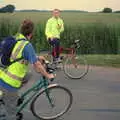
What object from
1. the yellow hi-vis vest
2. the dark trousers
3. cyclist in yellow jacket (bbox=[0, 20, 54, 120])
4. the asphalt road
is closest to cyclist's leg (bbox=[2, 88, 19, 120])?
cyclist in yellow jacket (bbox=[0, 20, 54, 120])

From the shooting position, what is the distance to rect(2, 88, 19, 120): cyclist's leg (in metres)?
8.23

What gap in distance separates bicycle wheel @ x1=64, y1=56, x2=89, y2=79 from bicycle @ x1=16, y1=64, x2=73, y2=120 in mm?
5374

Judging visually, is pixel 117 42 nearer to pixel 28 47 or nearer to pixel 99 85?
pixel 99 85

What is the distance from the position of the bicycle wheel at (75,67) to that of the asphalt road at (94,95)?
0.15 meters

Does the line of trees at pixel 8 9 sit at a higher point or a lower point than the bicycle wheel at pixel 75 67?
lower

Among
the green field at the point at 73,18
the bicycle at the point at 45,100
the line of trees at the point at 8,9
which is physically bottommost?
the line of trees at the point at 8,9

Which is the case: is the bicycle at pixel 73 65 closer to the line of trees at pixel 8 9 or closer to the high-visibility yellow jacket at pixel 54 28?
the high-visibility yellow jacket at pixel 54 28

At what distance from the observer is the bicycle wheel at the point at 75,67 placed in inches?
597

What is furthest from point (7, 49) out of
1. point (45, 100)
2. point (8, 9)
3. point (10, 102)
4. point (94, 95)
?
point (8, 9)

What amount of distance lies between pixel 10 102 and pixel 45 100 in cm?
127

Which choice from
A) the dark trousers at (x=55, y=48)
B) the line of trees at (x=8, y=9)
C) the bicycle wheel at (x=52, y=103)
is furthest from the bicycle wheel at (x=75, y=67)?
the line of trees at (x=8, y=9)

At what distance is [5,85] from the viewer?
8.19 metres

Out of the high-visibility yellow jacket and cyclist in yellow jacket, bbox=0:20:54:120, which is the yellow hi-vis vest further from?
the high-visibility yellow jacket

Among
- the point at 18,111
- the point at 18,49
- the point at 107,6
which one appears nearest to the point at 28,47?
the point at 18,49
